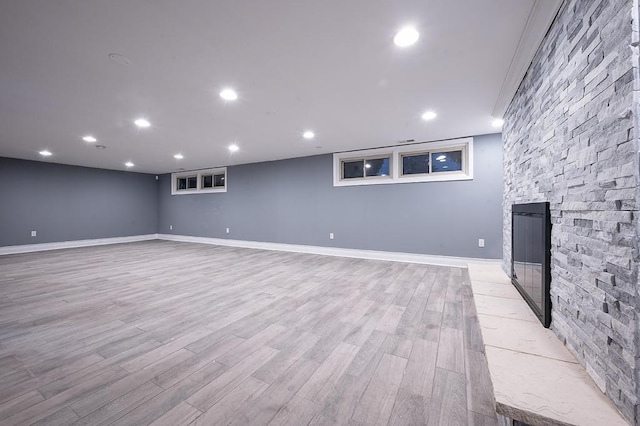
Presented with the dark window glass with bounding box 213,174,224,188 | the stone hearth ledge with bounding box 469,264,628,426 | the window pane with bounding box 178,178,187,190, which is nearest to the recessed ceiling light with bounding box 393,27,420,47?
the stone hearth ledge with bounding box 469,264,628,426

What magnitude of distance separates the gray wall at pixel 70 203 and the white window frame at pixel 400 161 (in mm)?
7199

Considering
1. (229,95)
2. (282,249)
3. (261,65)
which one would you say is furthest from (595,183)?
(282,249)

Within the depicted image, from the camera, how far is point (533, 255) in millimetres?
1964

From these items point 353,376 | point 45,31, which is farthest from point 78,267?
point 353,376

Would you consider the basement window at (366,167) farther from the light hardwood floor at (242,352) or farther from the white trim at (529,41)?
the white trim at (529,41)

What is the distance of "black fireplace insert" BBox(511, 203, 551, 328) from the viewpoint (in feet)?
5.48

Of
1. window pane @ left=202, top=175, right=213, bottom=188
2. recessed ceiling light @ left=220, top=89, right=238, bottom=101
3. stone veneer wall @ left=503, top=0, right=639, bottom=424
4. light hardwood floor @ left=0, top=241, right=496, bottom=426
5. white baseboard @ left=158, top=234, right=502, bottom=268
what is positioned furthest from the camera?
window pane @ left=202, top=175, right=213, bottom=188

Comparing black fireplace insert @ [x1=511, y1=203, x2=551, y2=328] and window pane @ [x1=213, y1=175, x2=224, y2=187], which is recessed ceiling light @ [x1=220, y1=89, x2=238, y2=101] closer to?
black fireplace insert @ [x1=511, y1=203, x2=551, y2=328]

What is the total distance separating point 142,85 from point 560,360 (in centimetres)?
402

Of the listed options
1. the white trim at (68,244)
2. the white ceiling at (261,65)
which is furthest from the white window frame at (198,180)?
the white ceiling at (261,65)

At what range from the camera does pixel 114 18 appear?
1.71 metres

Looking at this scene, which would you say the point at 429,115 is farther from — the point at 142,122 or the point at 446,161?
the point at 142,122

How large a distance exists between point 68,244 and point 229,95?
7701 millimetres

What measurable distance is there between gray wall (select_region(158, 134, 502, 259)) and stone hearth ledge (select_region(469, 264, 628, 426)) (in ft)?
9.49
